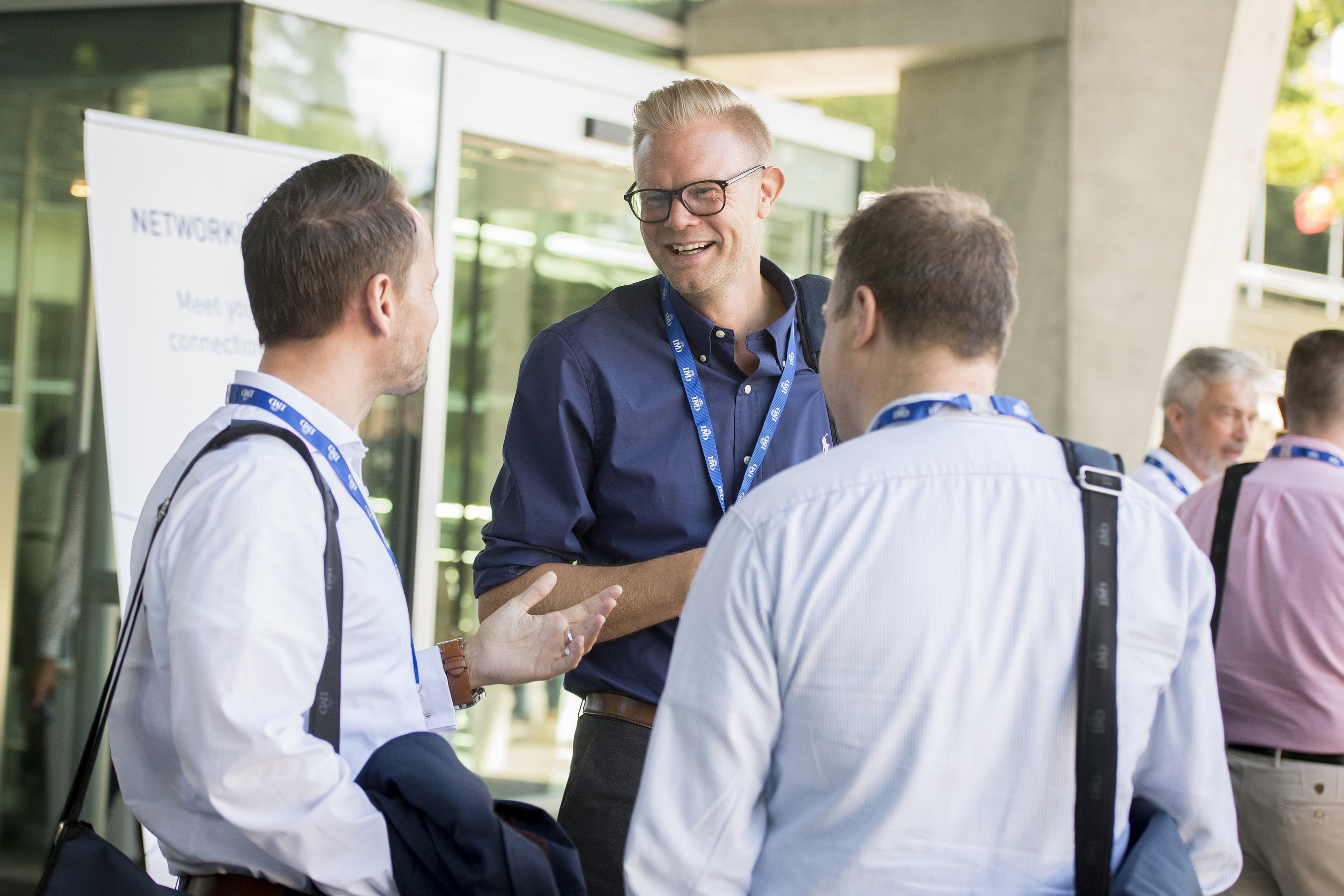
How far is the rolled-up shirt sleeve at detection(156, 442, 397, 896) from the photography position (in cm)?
138

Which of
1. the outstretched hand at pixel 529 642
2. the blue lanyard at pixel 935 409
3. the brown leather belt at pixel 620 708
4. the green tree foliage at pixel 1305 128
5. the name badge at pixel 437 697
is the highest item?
the green tree foliage at pixel 1305 128

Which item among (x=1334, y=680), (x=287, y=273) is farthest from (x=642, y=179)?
(x=1334, y=680)

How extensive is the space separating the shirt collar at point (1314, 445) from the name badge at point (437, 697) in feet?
7.66

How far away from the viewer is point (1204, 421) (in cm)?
455

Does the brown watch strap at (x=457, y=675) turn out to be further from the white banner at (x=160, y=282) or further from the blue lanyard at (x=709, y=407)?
the white banner at (x=160, y=282)

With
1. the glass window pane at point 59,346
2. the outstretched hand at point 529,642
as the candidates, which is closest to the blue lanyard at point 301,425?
the outstretched hand at point 529,642

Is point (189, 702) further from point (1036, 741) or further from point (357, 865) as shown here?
point (1036, 741)

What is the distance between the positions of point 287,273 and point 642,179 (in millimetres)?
889

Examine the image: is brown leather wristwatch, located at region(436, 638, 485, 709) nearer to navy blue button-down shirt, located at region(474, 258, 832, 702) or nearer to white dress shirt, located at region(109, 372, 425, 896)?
navy blue button-down shirt, located at region(474, 258, 832, 702)

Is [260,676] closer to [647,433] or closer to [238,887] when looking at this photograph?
[238,887]

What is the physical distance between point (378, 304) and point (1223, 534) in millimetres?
2402

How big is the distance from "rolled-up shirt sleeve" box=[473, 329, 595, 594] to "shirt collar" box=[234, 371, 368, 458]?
1.84ft

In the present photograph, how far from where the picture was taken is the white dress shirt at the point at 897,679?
51.3 inches

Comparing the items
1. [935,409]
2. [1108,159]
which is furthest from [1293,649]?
[1108,159]
